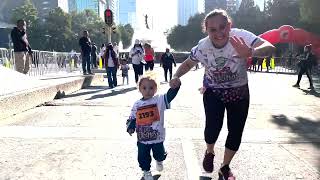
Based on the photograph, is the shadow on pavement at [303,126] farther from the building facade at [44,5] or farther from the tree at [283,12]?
the building facade at [44,5]

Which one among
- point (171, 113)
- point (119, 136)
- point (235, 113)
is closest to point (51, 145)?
point (119, 136)

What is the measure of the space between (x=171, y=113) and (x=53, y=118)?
2440mm

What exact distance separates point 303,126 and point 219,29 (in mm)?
4543

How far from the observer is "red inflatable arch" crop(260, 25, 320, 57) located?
115 ft

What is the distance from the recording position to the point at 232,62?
424 cm

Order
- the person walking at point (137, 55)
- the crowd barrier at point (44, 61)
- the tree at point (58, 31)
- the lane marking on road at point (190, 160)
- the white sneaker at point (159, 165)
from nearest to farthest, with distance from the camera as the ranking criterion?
1. the white sneaker at point (159, 165)
2. the lane marking on road at point (190, 160)
3. the person walking at point (137, 55)
4. the crowd barrier at point (44, 61)
5. the tree at point (58, 31)

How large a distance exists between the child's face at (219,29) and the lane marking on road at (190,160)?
56.0 inches

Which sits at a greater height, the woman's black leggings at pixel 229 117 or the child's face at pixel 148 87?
the child's face at pixel 148 87

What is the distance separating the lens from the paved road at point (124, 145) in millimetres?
4770

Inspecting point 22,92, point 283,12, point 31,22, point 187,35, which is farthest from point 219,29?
point 187,35

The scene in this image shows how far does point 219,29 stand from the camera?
13.7 feet

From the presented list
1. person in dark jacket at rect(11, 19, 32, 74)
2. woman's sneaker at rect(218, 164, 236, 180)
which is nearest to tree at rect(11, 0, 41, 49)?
person in dark jacket at rect(11, 19, 32, 74)

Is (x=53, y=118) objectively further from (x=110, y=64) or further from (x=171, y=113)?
(x=110, y=64)

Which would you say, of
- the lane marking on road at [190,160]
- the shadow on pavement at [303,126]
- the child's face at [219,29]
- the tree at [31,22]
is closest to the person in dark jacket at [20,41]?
the shadow on pavement at [303,126]
